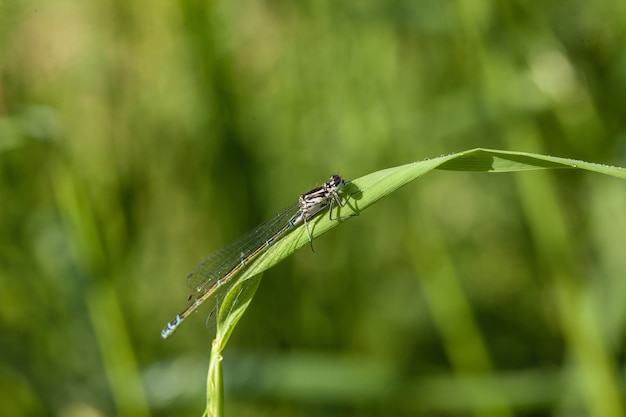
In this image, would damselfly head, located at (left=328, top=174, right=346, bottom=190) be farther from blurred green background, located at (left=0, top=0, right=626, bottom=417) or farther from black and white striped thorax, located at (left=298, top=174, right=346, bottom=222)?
blurred green background, located at (left=0, top=0, right=626, bottom=417)

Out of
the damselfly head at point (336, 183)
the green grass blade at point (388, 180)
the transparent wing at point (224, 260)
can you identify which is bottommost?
the green grass blade at point (388, 180)

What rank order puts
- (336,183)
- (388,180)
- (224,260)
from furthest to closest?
(336,183), (224,260), (388,180)

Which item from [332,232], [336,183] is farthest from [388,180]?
[332,232]

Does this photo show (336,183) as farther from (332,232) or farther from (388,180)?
(332,232)

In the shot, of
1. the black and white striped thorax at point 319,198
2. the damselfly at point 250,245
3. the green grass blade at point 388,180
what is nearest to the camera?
the green grass blade at point 388,180

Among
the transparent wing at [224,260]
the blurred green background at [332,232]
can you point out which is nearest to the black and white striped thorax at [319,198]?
the transparent wing at [224,260]

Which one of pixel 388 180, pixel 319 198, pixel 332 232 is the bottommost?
pixel 388 180

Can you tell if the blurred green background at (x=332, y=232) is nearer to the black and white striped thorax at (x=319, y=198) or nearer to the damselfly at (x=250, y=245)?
the damselfly at (x=250, y=245)

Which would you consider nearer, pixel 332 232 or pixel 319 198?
pixel 319 198

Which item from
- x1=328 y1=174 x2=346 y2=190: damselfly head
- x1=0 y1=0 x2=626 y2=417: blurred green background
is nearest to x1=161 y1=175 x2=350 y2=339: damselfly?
x1=328 y1=174 x2=346 y2=190: damselfly head
